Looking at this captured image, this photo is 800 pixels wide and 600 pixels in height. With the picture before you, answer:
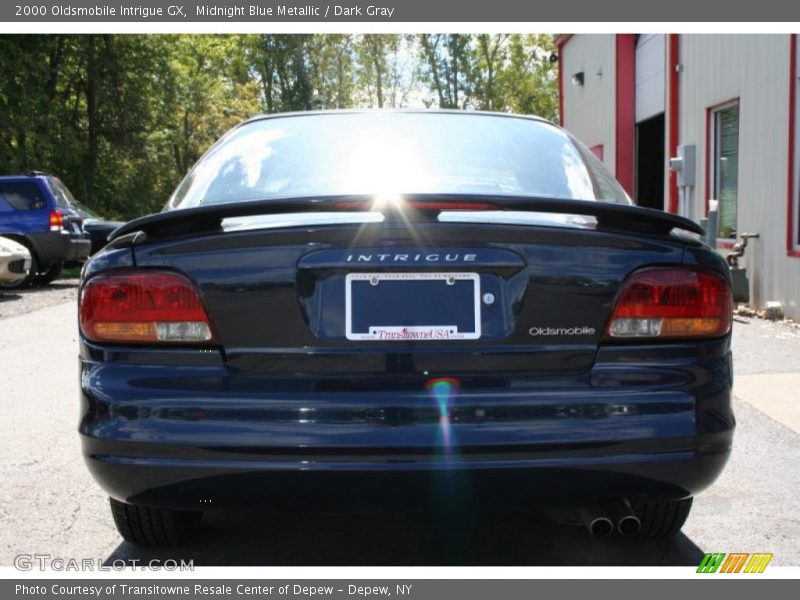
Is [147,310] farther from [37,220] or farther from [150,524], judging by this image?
[37,220]

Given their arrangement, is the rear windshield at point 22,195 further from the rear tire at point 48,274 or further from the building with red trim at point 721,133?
the building with red trim at point 721,133

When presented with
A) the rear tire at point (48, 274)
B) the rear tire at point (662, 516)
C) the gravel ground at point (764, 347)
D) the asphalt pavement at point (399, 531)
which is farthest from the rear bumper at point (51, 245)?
the rear tire at point (662, 516)

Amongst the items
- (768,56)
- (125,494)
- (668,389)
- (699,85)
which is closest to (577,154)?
(668,389)

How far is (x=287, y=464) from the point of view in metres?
2.62

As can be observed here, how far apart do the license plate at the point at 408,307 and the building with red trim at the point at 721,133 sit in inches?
316

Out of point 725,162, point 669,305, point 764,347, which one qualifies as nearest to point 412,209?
point 669,305

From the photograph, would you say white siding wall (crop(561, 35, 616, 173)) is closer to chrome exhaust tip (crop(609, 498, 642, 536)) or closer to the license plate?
chrome exhaust tip (crop(609, 498, 642, 536))

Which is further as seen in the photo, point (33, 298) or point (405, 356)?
point (33, 298)

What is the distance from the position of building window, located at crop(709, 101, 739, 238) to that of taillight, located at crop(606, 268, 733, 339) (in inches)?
388

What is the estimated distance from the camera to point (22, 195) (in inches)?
655

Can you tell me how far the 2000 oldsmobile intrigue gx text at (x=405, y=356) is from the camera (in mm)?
2619

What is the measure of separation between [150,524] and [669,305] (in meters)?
1.88

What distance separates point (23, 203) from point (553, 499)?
15.6 meters

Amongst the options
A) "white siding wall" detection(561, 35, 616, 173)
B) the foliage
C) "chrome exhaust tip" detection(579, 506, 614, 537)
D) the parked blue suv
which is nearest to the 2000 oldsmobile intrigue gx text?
"chrome exhaust tip" detection(579, 506, 614, 537)
